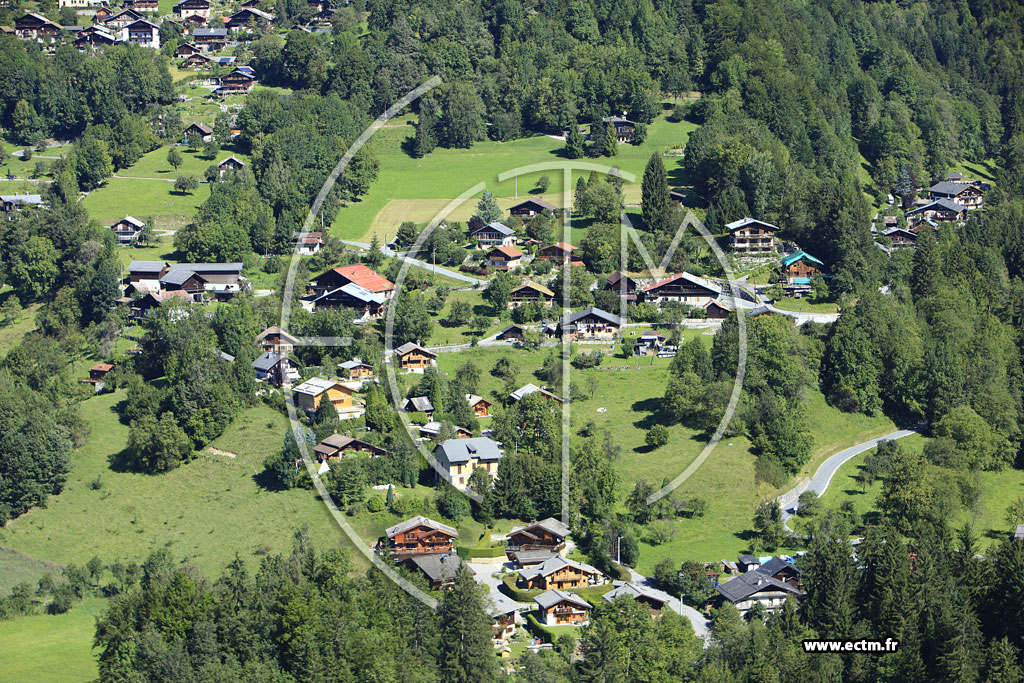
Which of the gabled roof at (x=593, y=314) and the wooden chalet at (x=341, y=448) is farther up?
the gabled roof at (x=593, y=314)

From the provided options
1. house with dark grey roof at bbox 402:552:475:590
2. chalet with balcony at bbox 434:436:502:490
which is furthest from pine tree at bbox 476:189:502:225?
house with dark grey roof at bbox 402:552:475:590

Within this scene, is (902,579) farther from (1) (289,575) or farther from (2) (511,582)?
(1) (289,575)

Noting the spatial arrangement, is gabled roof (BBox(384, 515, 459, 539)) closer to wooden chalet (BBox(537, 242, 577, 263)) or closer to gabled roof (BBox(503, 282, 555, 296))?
gabled roof (BBox(503, 282, 555, 296))

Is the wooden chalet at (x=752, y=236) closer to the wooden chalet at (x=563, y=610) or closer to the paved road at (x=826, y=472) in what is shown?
the paved road at (x=826, y=472)

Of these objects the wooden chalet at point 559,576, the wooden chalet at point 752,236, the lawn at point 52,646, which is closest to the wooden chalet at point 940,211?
the wooden chalet at point 752,236

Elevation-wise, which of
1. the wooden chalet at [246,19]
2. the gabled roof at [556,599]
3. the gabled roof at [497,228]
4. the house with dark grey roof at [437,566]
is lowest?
the gabled roof at [556,599]

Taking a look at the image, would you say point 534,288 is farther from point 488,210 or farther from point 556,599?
point 556,599

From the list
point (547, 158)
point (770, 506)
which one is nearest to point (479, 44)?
point (547, 158)
